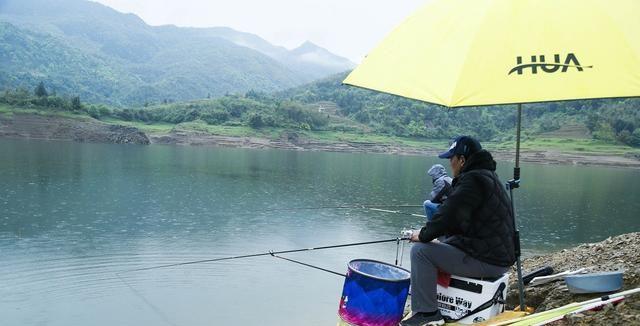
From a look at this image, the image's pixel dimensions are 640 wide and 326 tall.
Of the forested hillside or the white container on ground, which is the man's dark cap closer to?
the white container on ground

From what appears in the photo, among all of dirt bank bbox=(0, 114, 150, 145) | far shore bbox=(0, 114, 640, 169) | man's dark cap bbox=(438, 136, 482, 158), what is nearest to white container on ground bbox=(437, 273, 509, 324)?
man's dark cap bbox=(438, 136, 482, 158)

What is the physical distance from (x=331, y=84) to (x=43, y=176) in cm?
15622

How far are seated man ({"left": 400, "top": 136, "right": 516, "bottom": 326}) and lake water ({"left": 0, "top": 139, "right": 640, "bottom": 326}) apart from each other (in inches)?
210

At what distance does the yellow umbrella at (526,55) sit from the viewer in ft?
11.9

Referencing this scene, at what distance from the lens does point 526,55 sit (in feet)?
12.4

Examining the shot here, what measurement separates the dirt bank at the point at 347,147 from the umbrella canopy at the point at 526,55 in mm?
86942

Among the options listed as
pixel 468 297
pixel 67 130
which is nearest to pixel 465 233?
pixel 468 297

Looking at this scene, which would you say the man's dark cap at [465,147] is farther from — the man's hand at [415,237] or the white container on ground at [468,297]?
the white container on ground at [468,297]

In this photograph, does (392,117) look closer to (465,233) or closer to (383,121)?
(383,121)

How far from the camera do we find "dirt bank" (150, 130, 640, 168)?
85.5 m

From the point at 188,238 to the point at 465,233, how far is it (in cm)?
1253

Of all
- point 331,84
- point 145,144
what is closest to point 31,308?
point 145,144

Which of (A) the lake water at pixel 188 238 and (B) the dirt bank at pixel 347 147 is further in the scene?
(B) the dirt bank at pixel 347 147

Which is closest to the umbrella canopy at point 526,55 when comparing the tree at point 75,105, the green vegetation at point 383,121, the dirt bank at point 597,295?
the dirt bank at point 597,295
